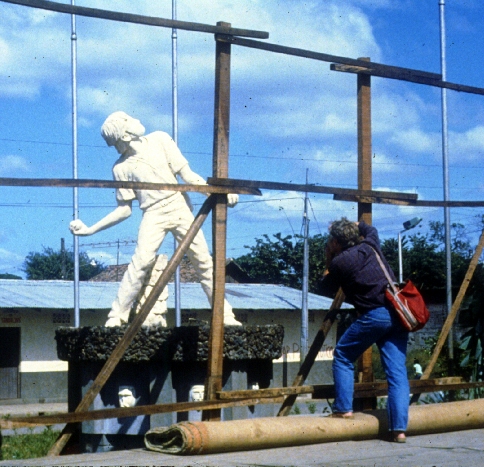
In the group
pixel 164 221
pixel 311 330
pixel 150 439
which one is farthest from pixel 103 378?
pixel 311 330

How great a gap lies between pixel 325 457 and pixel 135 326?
4.85ft

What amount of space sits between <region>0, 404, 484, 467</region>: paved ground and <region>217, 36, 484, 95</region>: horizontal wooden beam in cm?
277

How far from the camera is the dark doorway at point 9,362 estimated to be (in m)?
27.6

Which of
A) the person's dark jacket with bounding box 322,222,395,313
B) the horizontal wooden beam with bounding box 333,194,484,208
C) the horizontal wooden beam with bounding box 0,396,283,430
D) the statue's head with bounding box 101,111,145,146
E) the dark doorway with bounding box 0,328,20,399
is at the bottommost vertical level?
the dark doorway with bounding box 0,328,20,399

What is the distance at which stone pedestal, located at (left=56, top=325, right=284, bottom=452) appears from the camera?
312 inches

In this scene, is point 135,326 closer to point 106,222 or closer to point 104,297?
point 106,222

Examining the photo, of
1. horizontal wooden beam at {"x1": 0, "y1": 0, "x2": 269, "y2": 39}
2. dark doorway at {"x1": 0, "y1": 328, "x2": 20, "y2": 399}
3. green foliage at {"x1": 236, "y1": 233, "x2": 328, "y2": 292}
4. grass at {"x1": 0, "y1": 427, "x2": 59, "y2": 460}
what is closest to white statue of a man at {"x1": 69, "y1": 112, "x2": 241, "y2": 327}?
grass at {"x1": 0, "y1": 427, "x2": 59, "y2": 460}

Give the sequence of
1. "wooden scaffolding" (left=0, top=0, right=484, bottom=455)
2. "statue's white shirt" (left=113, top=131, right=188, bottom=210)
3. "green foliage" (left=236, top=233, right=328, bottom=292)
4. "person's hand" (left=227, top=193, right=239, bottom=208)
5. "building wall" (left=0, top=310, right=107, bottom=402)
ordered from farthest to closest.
Answer: "green foliage" (left=236, top=233, right=328, bottom=292) → "building wall" (left=0, top=310, right=107, bottom=402) → "statue's white shirt" (left=113, top=131, right=188, bottom=210) → "person's hand" (left=227, top=193, right=239, bottom=208) → "wooden scaffolding" (left=0, top=0, right=484, bottom=455)

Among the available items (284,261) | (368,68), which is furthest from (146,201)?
(284,261)

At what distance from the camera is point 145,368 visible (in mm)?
8109

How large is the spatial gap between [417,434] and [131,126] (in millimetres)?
3828

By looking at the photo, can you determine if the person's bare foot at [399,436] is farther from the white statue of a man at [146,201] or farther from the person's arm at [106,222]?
the person's arm at [106,222]

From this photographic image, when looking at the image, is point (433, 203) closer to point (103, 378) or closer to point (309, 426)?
point (309, 426)

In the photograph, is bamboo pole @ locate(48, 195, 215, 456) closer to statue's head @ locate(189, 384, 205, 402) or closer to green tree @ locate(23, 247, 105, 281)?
statue's head @ locate(189, 384, 205, 402)
